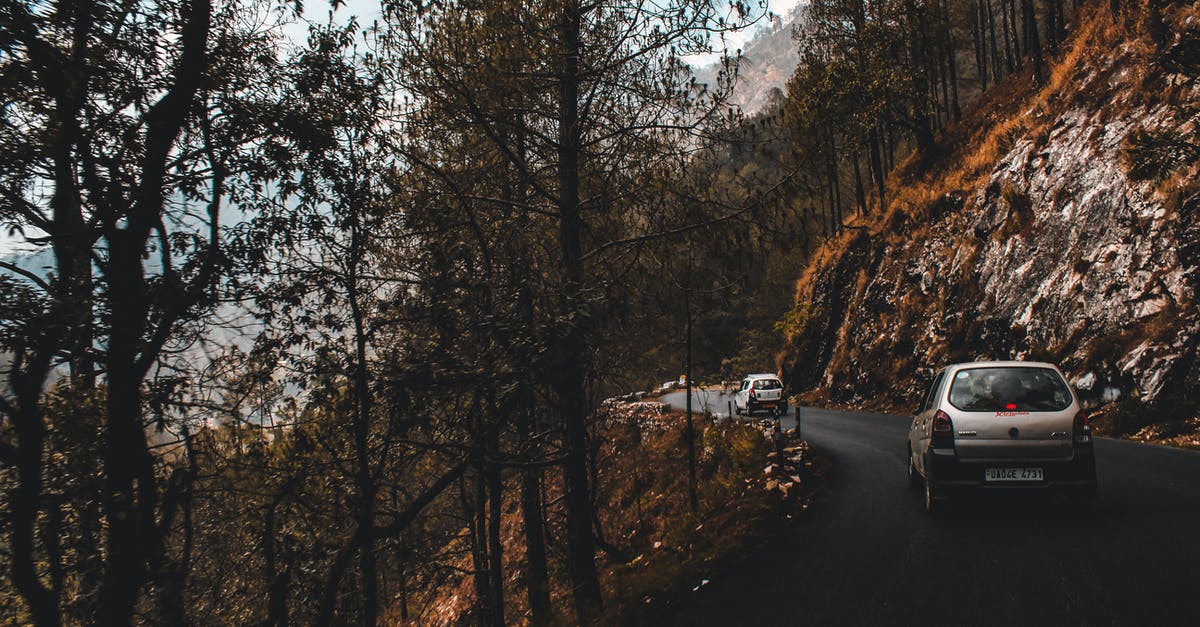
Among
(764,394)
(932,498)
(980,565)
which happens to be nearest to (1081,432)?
(932,498)

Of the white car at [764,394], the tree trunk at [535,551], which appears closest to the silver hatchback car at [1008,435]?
the tree trunk at [535,551]

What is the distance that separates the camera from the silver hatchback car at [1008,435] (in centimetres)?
771

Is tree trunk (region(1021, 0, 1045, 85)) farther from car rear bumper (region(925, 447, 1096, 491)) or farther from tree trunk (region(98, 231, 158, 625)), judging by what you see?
tree trunk (region(98, 231, 158, 625))

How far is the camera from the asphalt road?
206 inches

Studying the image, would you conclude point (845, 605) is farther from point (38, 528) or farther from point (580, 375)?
point (38, 528)

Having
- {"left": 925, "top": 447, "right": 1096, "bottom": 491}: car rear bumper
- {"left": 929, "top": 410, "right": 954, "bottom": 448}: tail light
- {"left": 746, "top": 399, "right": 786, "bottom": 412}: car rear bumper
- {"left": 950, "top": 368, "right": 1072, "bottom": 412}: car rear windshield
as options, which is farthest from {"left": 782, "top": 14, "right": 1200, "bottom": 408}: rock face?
{"left": 929, "top": 410, "right": 954, "bottom": 448}: tail light

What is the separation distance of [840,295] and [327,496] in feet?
99.2

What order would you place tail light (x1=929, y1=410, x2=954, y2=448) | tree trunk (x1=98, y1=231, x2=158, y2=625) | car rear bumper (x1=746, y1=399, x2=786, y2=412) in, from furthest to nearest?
car rear bumper (x1=746, y1=399, x2=786, y2=412) < tail light (x1=929, y1=410, x2=954, y2=448) < tree trunk (x1=98, y1=231, x2=158, y2=625)

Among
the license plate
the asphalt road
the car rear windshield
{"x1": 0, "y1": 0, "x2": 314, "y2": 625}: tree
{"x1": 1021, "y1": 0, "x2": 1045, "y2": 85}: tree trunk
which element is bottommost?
the asphalt road

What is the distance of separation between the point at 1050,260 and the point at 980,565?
1647cm

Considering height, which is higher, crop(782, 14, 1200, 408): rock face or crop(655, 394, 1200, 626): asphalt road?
crop(782, 14, 1200, 408): rock face

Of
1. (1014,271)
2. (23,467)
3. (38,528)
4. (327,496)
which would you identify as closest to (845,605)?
(327,496)

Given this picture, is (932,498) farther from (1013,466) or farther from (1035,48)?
(1035,48)

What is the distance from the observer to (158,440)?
7.45m
